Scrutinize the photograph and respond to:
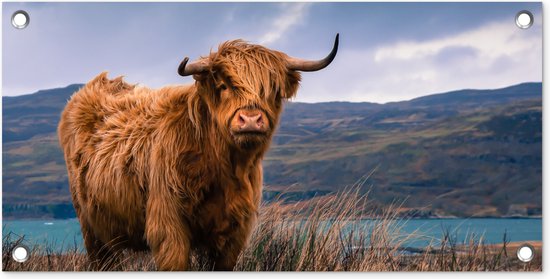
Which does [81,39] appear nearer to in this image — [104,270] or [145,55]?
[145,55]

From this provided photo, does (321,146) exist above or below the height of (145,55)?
below

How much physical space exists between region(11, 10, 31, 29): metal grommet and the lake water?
1.25 m

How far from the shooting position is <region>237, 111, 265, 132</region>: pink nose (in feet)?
25.2

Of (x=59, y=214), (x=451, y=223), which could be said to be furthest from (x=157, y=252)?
(x=451, y=223)

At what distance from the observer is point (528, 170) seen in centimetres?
816

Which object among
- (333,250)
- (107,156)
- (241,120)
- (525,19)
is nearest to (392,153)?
(333,250)

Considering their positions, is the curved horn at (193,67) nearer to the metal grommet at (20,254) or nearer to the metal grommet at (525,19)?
the metal grommet at (20,254)

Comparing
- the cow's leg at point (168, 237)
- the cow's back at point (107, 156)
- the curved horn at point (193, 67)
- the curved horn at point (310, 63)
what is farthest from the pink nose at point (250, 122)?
the cow's back at point (107, 156)

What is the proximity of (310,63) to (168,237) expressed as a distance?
54.6 inches

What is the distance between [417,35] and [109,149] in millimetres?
2194

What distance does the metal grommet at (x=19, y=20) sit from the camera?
8336 mm

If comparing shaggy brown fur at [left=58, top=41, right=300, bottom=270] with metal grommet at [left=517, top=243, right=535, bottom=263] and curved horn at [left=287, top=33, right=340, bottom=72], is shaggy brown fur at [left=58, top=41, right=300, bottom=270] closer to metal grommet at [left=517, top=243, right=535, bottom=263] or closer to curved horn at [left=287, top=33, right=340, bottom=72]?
curved horn at [left=287, top=33, right=340, bottom=72]

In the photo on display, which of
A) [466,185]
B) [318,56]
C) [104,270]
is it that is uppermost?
[318,56]

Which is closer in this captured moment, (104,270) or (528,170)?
(528,170)
